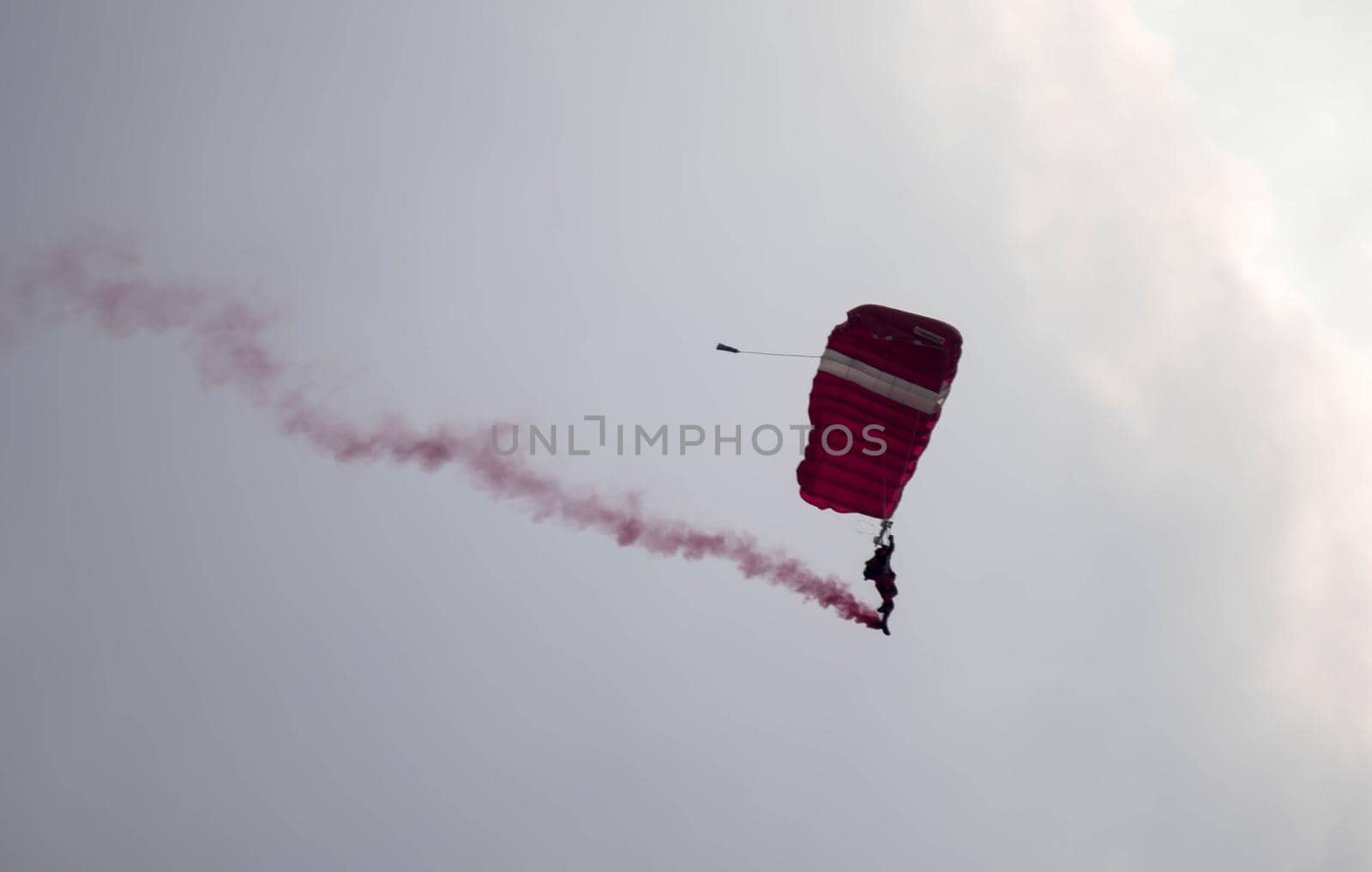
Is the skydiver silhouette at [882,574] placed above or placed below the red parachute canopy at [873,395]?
below

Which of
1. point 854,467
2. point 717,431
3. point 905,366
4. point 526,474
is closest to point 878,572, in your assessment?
point 854,467

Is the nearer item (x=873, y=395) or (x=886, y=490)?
(x=873, y=395)

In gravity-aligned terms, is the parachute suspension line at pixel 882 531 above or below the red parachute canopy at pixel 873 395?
below

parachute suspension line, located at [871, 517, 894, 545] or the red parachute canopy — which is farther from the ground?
the red parachute canopy

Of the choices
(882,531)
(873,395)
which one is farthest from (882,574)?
(873,395)

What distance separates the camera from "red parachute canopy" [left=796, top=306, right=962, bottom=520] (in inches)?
846

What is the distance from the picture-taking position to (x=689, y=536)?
25141 mm

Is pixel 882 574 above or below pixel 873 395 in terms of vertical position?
below

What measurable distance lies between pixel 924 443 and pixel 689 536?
5.07 m

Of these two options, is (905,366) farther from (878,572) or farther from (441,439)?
(441,439)

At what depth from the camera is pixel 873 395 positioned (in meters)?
21.6

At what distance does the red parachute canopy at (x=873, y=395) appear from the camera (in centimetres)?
2150

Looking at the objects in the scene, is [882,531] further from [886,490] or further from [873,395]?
[873,395]

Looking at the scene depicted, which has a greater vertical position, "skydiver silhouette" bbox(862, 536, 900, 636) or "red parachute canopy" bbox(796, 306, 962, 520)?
"red parachute canopy" bbox(796, 306, 962, 520)
